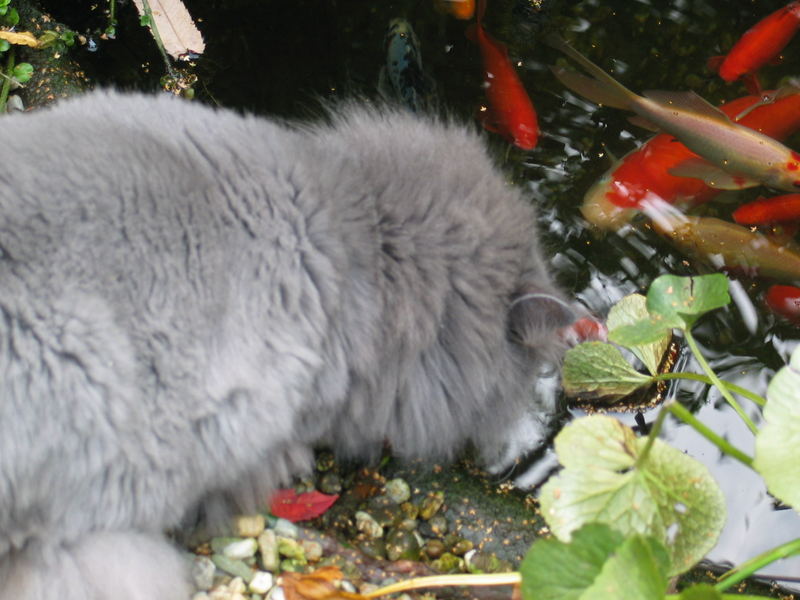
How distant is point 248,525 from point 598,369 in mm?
952

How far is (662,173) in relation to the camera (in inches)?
113

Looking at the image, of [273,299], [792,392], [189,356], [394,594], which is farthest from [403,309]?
[792,392]

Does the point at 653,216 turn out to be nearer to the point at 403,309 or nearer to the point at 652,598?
the point at 403,309

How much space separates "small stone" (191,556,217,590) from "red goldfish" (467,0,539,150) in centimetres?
178

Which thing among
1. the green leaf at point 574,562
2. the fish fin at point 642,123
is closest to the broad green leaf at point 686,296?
the green leaf at point 574,562

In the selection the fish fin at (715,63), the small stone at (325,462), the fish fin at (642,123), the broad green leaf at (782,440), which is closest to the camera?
the broad green leaf at (782,440)

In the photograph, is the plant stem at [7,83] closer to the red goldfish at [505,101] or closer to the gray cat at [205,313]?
the gray cat at [205,313]

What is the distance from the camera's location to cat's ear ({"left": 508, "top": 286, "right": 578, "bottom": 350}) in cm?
190

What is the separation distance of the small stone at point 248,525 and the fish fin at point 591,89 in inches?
76.7

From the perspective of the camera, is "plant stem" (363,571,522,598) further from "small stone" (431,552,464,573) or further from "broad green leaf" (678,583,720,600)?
"broad green leaf" (678,583,720,600)

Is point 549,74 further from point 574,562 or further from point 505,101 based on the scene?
point 574,562

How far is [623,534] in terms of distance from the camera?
4.96 ft

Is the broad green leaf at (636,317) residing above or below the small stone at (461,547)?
above

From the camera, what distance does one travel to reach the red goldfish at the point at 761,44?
305cm
